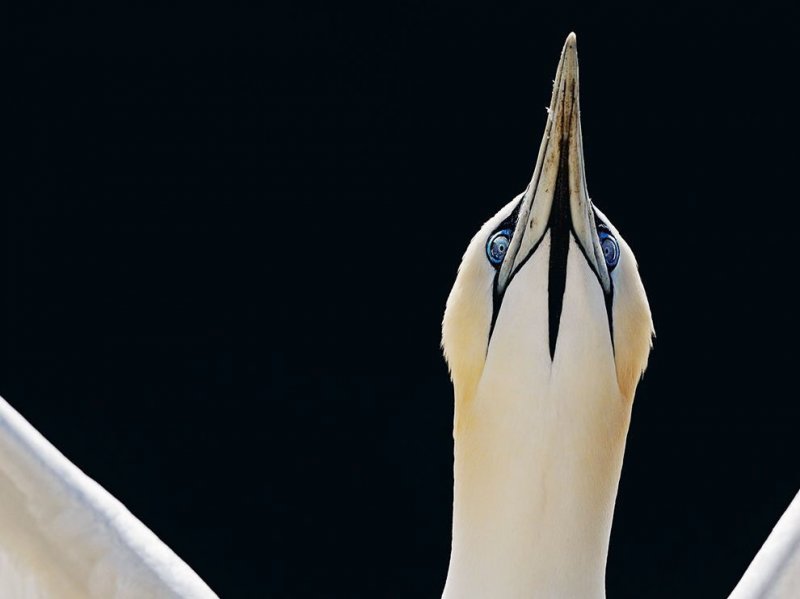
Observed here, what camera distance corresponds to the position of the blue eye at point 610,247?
4.93 m

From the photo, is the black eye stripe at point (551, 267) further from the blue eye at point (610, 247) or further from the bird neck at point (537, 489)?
the bird neck at point (537, 489)

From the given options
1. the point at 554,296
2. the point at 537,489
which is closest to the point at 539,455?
the point at 537,489

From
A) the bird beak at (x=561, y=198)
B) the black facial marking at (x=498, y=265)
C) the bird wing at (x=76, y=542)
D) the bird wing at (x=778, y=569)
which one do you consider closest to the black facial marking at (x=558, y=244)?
the bird beak at (x=561, y=198)

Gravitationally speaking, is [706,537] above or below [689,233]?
below

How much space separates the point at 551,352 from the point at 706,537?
5.21 m

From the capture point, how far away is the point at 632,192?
9.01 metres

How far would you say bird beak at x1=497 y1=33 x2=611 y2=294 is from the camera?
4.79 meters

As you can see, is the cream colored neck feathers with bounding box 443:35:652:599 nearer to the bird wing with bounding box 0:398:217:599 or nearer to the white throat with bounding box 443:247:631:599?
the white throat with bounding box 443:247:631:599

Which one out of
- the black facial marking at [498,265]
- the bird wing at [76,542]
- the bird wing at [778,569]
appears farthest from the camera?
the bird wing at [778,569]

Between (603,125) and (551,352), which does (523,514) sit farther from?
(603,125)

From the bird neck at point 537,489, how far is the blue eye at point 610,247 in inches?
13.9

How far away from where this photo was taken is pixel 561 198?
485cm

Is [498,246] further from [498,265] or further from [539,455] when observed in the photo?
[539,455]

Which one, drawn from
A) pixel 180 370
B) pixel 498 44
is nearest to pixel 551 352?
pixel 498 44
